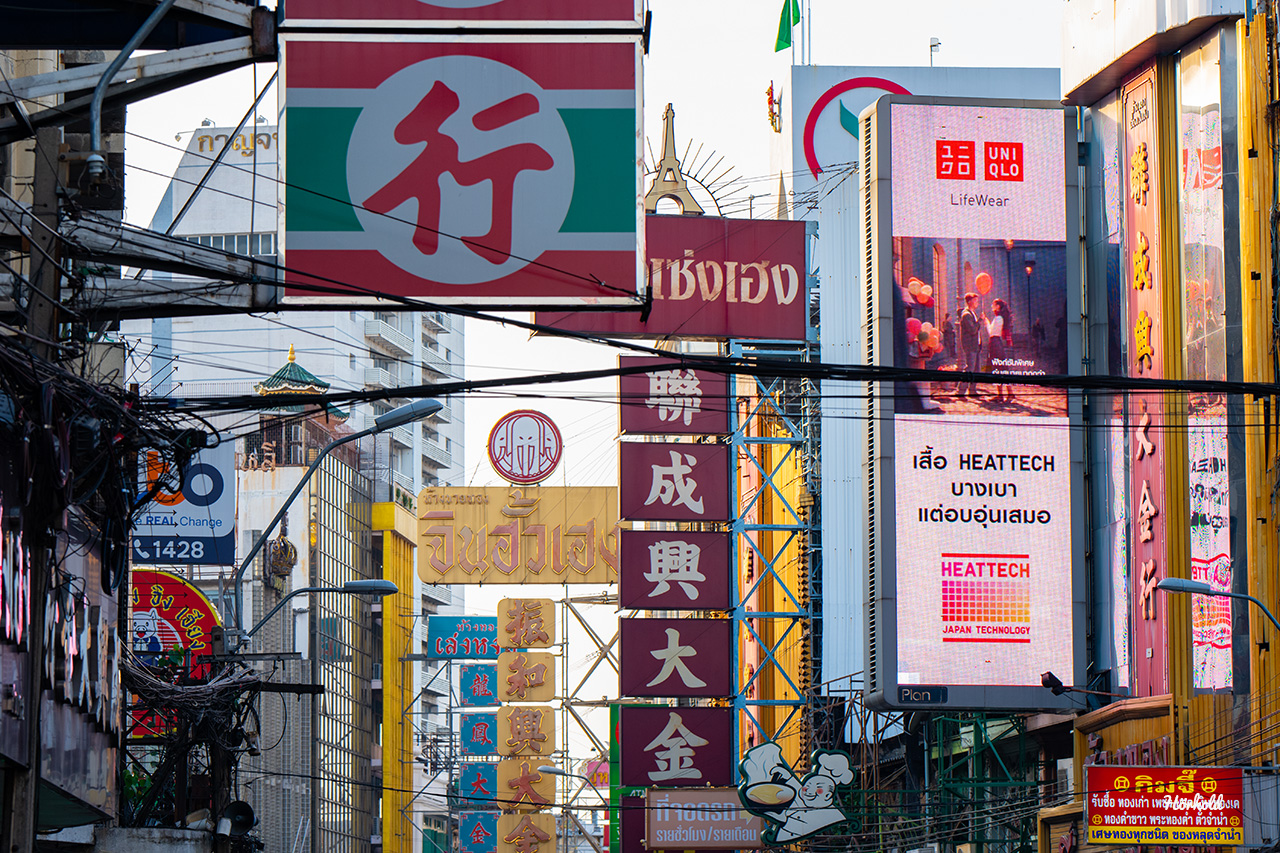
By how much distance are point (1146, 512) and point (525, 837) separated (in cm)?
4160

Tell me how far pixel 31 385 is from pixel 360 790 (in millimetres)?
87458

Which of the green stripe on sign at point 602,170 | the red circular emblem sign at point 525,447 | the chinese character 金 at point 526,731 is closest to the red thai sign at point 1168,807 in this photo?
the green stripe on sign at point 602,170

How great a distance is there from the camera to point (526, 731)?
62844mm

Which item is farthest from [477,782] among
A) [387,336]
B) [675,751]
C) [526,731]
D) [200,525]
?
[387,336]

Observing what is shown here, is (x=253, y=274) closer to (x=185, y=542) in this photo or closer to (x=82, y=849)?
(x=82, y=849)

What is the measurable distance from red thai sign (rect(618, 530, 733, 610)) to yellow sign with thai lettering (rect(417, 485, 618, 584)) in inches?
556

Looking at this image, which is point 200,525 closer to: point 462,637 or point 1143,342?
point 1143,342

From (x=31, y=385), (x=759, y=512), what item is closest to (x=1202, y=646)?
(x=31, y=385)


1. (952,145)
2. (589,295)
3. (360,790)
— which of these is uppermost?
(952,145)

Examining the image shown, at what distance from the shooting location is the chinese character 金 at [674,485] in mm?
44938

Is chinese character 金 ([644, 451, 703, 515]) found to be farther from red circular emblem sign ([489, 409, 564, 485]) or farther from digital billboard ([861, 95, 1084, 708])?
red circular emblem sign ([489, 409, 564, 485])

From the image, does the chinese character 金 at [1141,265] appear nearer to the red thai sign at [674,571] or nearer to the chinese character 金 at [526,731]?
the red thai sign at [674,571]

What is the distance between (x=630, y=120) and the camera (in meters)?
13.6

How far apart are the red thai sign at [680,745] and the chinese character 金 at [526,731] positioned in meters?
20.5
